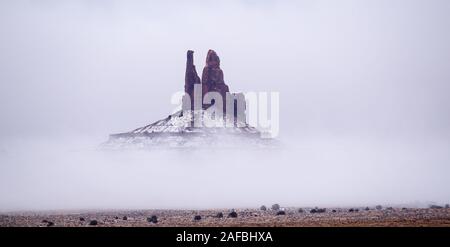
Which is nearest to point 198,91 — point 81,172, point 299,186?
point 81,172

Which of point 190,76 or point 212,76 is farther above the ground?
point 190,76

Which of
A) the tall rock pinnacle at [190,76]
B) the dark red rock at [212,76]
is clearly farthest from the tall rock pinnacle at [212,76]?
the tall rock pinnacle at [190,76]

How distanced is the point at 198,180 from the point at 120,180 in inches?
583

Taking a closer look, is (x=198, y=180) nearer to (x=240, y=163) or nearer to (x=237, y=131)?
(x=240, y=163)

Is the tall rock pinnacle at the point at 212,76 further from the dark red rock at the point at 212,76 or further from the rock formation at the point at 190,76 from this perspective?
the rock formation at the point at 190,76

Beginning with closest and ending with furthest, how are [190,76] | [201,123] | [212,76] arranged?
[201,123]
[212,76]
[190,76]

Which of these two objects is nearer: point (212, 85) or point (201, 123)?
point (201, 123)

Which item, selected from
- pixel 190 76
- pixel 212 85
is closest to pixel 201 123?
pixel 212 85

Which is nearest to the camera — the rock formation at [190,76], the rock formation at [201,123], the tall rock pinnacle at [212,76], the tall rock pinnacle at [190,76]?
the rock formation at [201,123]

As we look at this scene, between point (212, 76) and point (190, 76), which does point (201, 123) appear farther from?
point (190, 76)

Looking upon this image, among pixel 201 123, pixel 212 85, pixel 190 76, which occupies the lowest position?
pixel 201 123

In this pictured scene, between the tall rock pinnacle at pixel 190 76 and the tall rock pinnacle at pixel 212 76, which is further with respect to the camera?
the tall rock pinnacle at pixel 190 76

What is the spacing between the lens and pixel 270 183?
5123 inches

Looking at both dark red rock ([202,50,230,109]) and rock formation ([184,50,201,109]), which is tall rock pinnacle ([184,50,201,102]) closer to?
rock formation ([184,50,201,109])
